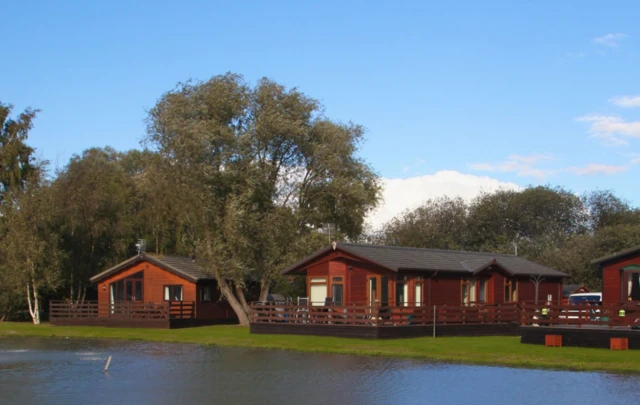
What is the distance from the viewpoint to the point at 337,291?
1417 inches

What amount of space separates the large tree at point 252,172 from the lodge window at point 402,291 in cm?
741

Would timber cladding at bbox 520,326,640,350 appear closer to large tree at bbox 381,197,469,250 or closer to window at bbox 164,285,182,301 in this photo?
window at bbox 164,285,182,301

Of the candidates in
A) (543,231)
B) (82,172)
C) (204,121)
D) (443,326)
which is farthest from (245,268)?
(543,231)

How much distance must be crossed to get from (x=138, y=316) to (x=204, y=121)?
34.1ft

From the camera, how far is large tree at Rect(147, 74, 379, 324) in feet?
131

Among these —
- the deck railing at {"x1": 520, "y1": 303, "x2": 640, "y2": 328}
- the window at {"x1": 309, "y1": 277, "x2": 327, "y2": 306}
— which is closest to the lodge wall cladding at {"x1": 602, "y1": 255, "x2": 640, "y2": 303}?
the deck railing at {"x1": 520, "y1": 303, "x2": 640, "y2": 328}

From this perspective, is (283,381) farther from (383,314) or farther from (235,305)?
(235,305)

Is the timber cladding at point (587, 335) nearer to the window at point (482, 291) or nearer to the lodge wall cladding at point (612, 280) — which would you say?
the lodge wall cladding at point (612, 280)

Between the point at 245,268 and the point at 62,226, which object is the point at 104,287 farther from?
the point at 245,268

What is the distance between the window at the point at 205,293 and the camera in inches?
1718

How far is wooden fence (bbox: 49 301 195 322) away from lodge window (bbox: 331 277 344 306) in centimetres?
892

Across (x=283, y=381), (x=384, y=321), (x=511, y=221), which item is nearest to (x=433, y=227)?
(x=511, y=221)

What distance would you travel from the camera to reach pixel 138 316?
4150 centimetres

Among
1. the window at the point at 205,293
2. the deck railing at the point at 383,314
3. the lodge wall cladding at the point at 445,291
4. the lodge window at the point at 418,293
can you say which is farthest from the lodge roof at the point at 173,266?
the lodge wall cladding at the point at 445,291
